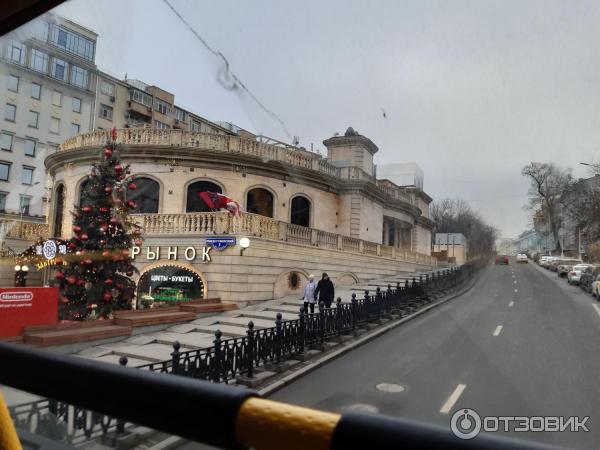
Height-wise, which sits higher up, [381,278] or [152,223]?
[152,223]

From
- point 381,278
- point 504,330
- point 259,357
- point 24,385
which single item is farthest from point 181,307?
point 381,278

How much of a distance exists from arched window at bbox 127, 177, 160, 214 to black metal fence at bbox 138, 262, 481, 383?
252 centimetres

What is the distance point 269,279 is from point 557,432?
10028mm

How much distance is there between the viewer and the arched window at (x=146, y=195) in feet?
19.7

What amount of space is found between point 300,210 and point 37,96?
12069 mm

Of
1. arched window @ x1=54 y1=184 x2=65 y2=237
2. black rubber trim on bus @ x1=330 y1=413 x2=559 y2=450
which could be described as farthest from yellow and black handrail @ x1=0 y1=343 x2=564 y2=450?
arched window @ x1=54 y1=184 x2=65 y2=237

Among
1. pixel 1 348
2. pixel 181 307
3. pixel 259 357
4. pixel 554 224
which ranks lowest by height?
pixel 259 357

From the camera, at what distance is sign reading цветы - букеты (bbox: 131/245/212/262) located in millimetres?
6773

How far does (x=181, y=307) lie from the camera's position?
16.9ft

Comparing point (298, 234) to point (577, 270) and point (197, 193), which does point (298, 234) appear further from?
point (577, 270)

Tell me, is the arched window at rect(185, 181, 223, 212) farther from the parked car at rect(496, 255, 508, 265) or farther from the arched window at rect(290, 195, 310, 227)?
the parked car at rect(496, 255, 508, 265)

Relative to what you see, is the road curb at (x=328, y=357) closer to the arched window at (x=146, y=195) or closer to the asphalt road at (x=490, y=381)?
the asphalt road at (x=490, y=381)

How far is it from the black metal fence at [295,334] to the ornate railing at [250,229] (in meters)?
1.02

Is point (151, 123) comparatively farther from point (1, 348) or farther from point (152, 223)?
point (152, 223)
